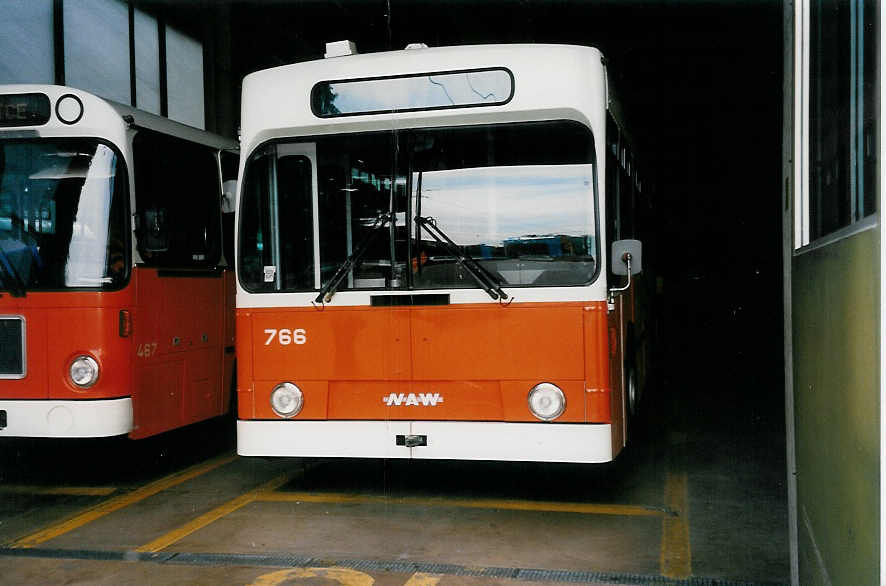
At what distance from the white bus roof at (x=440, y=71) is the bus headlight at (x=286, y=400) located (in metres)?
1.61

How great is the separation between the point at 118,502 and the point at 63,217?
2099 millimetres

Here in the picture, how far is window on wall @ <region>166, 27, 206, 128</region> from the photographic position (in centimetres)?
1605

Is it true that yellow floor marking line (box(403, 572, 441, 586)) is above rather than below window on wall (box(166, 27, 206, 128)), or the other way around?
below

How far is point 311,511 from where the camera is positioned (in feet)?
22.2

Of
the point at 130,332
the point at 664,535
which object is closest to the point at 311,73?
the point at 130,332

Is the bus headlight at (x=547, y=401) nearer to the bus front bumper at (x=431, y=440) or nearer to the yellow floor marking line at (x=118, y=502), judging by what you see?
the bus front bumper at (x=431, y=440)

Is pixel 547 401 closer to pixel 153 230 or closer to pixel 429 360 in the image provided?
pixel 429 360

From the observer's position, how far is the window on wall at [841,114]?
2.16m

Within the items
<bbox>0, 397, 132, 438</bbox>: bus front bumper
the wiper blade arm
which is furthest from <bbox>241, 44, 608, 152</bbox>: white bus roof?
<bbox>0, 397, 132, 438</bbox>: bus front bumper

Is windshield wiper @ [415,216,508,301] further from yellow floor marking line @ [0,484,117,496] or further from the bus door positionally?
yellow floor marking line @ [0,484,117,496]

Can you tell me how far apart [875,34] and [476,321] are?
422cm

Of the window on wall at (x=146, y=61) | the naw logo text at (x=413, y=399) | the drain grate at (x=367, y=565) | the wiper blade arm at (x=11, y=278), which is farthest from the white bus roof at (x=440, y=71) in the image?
the window on wall at (x=146, y=61)

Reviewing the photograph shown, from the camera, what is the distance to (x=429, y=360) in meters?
6.24

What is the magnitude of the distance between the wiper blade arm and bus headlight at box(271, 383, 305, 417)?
2.17 m
